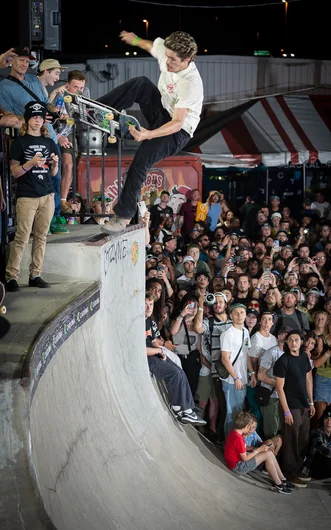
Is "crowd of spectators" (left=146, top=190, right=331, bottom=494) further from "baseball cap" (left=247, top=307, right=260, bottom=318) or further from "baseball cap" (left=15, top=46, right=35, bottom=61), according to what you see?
"baseball cap" (left=15, top=46, right=35, bottom=61)

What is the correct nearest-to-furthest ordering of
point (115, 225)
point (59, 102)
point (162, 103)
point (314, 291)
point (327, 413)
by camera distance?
1. point (162, 103)
2. point (115, 225)
3. point (59, 102)
4. point (327, 413)
5. point (314, 291)

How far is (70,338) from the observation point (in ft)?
16.5

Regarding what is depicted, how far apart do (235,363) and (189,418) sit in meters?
1.05

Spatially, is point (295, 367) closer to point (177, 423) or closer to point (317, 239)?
point (177, 423)

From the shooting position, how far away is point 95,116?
697cm

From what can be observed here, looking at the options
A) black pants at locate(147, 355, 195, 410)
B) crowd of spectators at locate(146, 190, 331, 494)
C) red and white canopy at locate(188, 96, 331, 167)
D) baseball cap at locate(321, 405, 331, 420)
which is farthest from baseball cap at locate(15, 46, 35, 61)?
red and white canopy at locate(188, 96, 331, 167)

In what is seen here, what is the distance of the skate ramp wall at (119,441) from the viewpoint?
12.8 feet

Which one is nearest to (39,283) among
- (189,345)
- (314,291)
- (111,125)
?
(111,125)

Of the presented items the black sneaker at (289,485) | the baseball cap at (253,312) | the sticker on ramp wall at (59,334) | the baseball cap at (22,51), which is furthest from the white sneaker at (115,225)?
the black sneaker at (289,485)

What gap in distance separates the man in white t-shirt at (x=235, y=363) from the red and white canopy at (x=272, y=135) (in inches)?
324

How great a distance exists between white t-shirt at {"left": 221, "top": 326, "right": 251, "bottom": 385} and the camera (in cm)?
57

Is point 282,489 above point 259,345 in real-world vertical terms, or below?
below

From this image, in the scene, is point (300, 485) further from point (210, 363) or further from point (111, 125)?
point (111, 125)

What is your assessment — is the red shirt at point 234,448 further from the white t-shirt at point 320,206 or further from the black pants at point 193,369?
the white t-shirt at point 320,206
